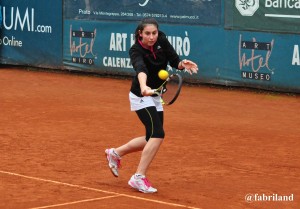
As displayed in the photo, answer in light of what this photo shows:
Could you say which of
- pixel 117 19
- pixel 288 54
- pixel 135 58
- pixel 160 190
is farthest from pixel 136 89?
pixel 117 19

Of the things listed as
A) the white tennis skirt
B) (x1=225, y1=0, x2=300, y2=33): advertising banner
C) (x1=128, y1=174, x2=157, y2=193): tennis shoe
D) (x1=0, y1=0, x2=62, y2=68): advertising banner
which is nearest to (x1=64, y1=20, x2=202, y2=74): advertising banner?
(x1=0, y1=0, x2=62, y2=68): advertising banner

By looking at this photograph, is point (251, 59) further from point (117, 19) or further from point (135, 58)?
point (135, 58)

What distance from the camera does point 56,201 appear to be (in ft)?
26.9

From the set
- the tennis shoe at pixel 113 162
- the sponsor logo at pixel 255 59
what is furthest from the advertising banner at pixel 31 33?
the tennis shoe at pixel 113 162

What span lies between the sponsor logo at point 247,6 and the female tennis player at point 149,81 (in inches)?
331

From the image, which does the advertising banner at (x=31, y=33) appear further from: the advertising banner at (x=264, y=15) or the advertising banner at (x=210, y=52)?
the advertising banner at (x=264, y=15)

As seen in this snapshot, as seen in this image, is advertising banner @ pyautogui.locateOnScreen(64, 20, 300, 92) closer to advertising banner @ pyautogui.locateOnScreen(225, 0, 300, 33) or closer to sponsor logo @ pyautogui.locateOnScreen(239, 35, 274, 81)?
sponsor logo @ pyautogui.locateOnScreen(239, 35, 274, 81)

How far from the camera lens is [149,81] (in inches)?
342

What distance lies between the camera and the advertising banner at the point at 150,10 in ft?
57.9

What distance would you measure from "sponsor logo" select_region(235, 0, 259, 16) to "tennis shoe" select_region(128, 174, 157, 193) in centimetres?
901

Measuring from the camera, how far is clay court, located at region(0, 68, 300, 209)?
8.43m

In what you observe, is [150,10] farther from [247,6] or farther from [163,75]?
[163,75]

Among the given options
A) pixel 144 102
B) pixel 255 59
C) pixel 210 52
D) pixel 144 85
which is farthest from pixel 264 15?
pixel 144 85

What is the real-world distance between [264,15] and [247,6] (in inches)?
16.8
